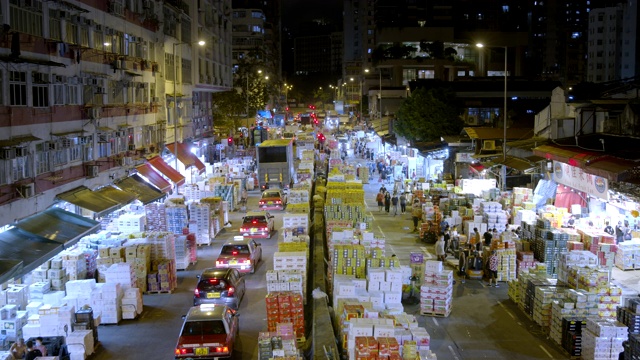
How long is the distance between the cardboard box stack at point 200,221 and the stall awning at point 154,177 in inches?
86.1

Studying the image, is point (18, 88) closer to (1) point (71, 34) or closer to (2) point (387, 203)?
(1) point (71, 34)

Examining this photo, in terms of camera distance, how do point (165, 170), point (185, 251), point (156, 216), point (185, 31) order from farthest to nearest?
point (185, 31) < point (165, 170) < point (156, 216) < point (185, 251)

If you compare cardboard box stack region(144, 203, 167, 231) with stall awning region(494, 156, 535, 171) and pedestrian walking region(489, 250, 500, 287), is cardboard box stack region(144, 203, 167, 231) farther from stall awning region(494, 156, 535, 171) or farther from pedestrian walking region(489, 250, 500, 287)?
stall awning region(494, 156, 535, 171)

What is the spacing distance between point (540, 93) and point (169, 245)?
2343 inches

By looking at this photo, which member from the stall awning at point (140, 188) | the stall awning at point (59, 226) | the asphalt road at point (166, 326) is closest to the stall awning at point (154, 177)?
the stall awning at point (140, 188)

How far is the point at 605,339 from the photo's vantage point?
609 inches

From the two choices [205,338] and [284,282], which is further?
[284,282]

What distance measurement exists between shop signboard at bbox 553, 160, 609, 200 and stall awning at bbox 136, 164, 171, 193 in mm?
17520

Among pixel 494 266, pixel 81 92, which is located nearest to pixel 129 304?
pixel 81 92

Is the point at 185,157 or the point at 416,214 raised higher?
the point at 185,157

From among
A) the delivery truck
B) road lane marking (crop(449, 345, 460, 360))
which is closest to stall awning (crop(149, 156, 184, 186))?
the delivery truck

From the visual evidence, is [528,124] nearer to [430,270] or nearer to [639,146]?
[639,146]

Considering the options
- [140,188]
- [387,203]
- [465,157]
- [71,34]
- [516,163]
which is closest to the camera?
[71,34]

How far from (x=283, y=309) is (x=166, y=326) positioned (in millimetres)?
3659
